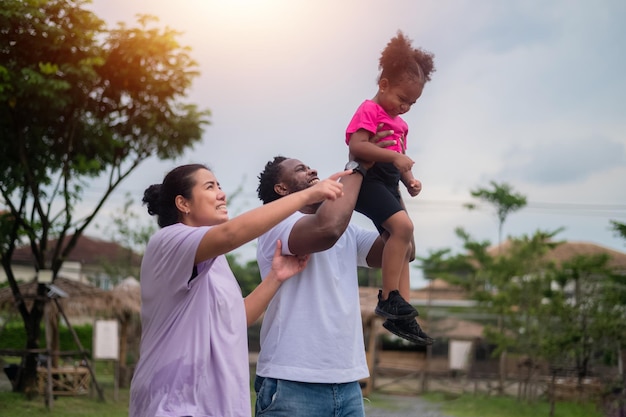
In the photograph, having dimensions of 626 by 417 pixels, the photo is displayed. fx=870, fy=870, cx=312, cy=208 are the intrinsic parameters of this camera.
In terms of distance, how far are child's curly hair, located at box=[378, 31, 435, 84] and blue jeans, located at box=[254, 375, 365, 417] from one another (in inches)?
42.3

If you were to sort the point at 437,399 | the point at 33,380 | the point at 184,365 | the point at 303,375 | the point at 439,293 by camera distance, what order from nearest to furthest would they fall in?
the point at 184,365 → the point at 303,375 → the point at 33,380 → the point at 437,399 → the point at 439,293

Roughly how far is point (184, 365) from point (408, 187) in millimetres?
1040

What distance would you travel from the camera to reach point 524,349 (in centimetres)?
1966

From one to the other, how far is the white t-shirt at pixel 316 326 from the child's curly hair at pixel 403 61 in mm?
620

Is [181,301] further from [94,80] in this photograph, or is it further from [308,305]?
[94,80]

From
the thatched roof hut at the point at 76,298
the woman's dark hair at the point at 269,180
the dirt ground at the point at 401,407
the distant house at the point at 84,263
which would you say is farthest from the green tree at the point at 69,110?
the distant house at the point at 84,263

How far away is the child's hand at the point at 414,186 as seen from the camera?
121 inches

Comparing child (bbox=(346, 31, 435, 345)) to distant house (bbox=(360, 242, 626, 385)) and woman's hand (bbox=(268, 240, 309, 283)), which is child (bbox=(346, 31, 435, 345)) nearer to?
woman's hand (bbox=(268, 240, 309, 283))

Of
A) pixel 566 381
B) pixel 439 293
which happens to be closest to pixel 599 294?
pixel 566 381

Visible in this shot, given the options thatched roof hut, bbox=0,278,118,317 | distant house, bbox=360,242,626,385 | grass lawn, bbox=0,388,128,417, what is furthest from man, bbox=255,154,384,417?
distant house, bbox=360,242,626,385

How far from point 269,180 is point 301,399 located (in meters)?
0.80

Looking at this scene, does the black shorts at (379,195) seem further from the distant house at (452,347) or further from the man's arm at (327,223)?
the distant house at (452,347)

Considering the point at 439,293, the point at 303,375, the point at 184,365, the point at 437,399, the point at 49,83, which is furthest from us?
the point at 439,293

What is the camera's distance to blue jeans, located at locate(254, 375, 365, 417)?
2.92 meters
